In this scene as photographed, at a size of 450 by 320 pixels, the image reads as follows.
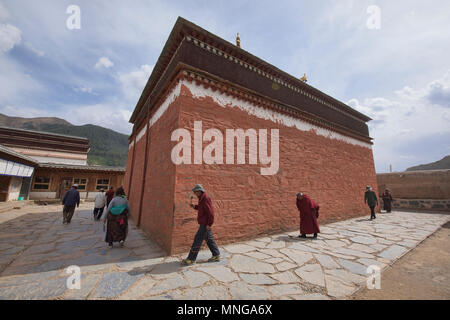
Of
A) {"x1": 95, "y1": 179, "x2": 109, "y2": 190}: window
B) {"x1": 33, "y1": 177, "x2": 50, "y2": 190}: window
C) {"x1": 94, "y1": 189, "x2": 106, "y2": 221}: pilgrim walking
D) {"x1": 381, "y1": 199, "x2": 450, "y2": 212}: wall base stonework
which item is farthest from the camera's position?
{"x1": 95, "y1": 179, "x2": 109, "y2": 190}: window

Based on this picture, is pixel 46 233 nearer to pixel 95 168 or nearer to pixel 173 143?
pixel 173 143

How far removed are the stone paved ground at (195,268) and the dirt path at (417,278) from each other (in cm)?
19

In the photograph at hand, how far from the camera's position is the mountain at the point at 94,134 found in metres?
70.4

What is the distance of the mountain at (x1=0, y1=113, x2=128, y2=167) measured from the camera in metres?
70.4

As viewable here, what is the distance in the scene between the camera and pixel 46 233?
5.97m

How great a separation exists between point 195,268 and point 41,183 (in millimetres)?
20227

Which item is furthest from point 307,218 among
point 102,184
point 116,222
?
point 102,184

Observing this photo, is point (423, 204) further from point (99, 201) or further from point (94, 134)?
point (94, 134)

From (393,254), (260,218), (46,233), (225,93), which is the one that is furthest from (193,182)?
(46,233)

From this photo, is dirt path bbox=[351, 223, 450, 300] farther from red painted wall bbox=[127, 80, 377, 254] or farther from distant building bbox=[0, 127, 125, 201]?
distant building bbox=[0, 127, 125, 201]

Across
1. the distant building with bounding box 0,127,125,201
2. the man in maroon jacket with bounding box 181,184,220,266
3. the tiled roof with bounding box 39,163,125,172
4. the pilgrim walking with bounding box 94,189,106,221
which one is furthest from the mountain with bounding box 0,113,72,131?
the man in maroon jacket with bounding box 181,184,220,266

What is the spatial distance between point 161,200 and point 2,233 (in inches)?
213

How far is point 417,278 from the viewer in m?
3.20

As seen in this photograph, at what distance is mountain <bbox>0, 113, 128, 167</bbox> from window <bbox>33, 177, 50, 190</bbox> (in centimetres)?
5464
